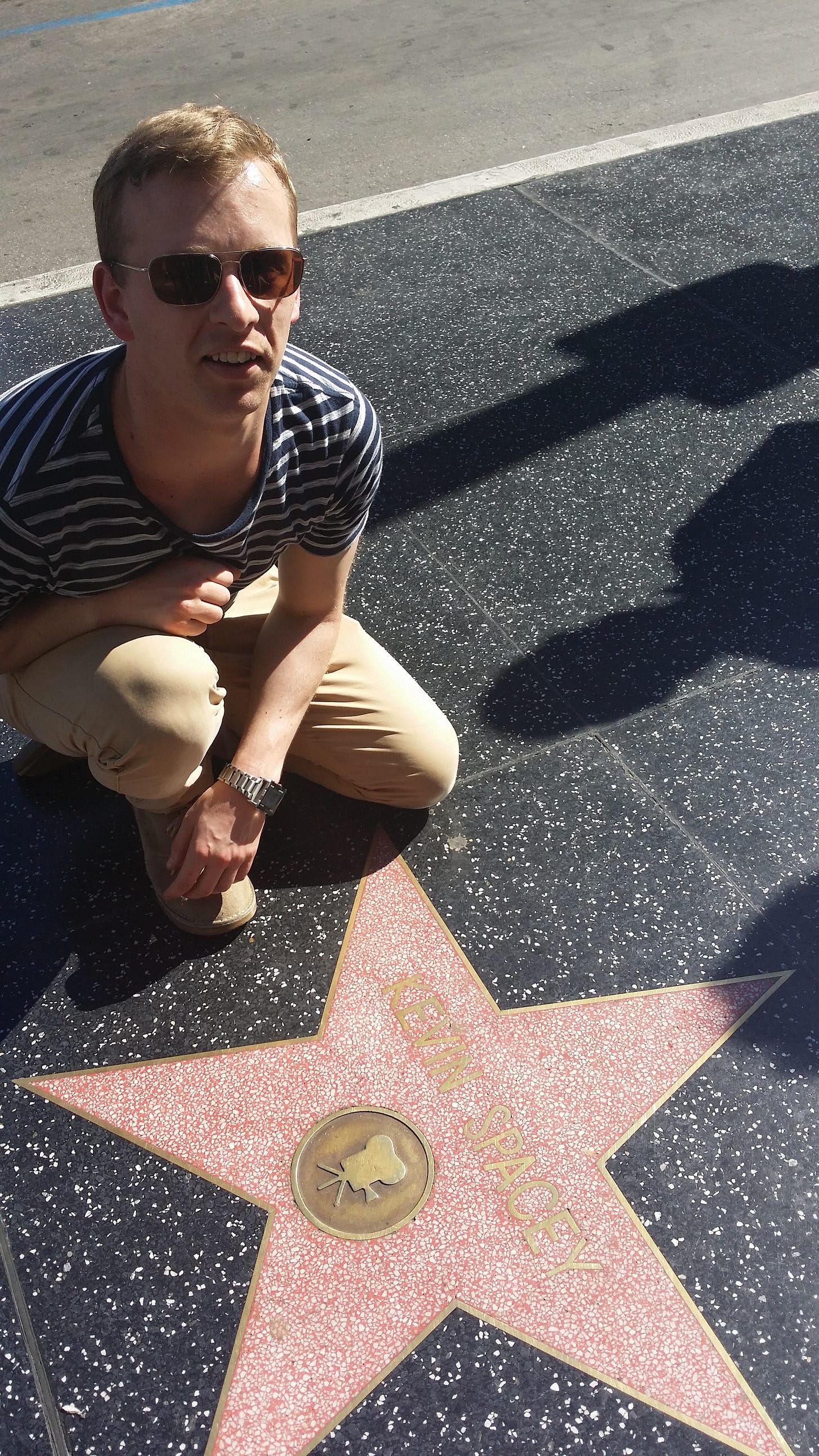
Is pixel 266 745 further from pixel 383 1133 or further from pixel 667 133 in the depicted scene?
pixel 667 133

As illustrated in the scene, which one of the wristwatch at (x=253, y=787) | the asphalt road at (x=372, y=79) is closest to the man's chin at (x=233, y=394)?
the wristwatch at (x=253, y=787)

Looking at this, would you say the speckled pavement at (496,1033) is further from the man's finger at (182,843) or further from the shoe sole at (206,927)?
the man's finger at (182,843)

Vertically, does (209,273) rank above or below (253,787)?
above

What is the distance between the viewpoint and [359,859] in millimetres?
2570

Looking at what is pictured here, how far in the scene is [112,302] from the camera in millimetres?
1898

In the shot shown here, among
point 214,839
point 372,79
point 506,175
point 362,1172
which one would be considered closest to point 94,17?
point 372,79

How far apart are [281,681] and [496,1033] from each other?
0.78 metres

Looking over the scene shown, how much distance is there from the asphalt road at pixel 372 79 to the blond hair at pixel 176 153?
12.2 feet

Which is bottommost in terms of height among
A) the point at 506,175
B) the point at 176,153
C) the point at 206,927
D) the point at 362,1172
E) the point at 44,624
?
the point at 362,1172

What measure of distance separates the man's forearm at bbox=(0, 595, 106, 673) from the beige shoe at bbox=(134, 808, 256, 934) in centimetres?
40

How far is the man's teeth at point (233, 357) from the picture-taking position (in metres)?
1.89

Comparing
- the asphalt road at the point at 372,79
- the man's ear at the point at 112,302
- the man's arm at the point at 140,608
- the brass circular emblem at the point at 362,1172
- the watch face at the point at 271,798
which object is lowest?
the brass circular emblem at the point at 362,1172

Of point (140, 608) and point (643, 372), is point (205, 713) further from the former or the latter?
point (643, 372)

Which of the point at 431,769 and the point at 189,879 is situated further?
the point at 431,769
